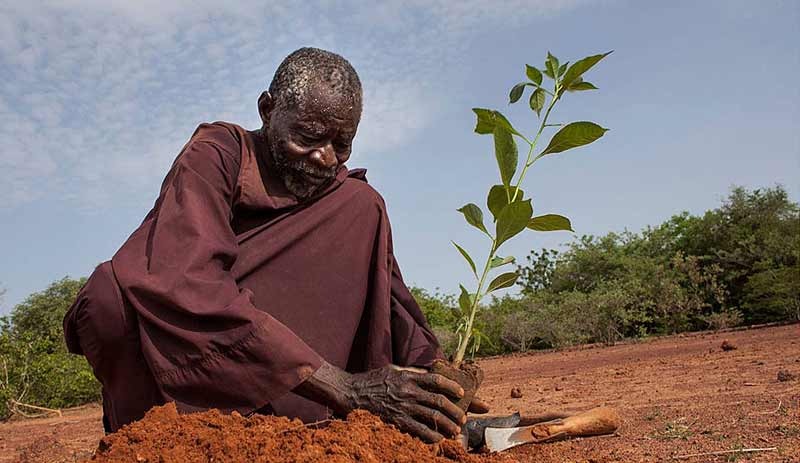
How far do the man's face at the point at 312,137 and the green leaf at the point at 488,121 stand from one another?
42 cm

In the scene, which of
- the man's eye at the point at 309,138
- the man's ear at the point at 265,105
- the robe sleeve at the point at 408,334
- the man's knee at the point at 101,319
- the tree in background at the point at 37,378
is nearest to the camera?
the man's knee at the point at 101,319

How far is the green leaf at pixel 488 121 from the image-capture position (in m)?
2.15

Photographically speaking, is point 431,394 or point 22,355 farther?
point 22,355

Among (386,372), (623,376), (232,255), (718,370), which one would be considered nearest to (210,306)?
(232,255)

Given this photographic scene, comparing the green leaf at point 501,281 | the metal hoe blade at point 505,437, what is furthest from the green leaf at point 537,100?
the metal hoe blade at point 505,437

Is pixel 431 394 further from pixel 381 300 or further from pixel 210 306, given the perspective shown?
pixel 381 300

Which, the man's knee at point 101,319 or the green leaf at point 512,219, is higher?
the green leaf at point 512,219

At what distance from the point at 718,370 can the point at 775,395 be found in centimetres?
224

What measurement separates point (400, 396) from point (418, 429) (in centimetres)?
9

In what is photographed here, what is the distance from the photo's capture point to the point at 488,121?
7.25ft

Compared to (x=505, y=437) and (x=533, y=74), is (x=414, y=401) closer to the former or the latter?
(x=505, y=437)

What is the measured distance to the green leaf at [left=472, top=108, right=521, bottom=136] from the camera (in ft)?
7.04

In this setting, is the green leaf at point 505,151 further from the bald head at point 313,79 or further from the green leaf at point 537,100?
the bald head at point 313,79

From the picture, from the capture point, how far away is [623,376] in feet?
22.2
